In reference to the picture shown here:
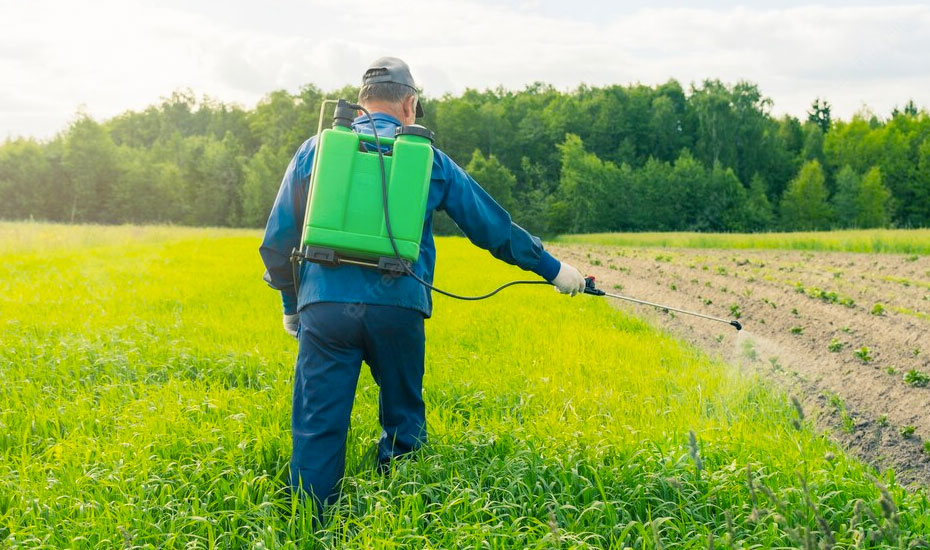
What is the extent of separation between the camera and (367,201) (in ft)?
10.5

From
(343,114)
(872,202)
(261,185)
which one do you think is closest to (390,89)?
(343,114)

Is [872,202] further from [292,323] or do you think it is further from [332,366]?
[332,366]

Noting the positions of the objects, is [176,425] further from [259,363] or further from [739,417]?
[739,417]

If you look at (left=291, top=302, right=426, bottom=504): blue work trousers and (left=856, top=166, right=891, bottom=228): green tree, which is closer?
(left=291, top=302, right=426, bottom=504): blue work trousers

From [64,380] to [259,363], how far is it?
1.50 m

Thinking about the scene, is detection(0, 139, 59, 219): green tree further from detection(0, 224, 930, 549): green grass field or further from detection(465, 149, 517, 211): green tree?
detection(0, 224, 930, 549): green grass field

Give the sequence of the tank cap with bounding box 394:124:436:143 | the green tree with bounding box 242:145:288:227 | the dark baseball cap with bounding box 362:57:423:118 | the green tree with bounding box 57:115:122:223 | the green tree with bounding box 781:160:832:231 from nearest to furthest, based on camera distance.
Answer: the tank cap with bounding box 394:124:436:143 < the dark baseball cap with bounding box 362:57:423:118 < the green tree with bounding box 242:145:288:227 < the green tree with bounding box 781:160:832:231 < the green tree with bounding box 57:115:122:223

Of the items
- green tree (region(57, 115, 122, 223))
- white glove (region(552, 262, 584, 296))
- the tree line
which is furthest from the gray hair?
green tree (region(57, 115, 122, 223))

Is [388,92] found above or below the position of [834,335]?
above

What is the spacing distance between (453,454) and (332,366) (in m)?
0.91

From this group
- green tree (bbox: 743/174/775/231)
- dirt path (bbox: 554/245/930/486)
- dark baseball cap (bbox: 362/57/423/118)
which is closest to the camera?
dark baseball cap (bbox: 362/57/423/118)

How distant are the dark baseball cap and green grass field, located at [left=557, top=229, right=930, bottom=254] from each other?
2205 cm

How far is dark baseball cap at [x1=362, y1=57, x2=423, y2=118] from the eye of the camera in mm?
3488

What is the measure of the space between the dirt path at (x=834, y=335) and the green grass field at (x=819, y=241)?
669cm
